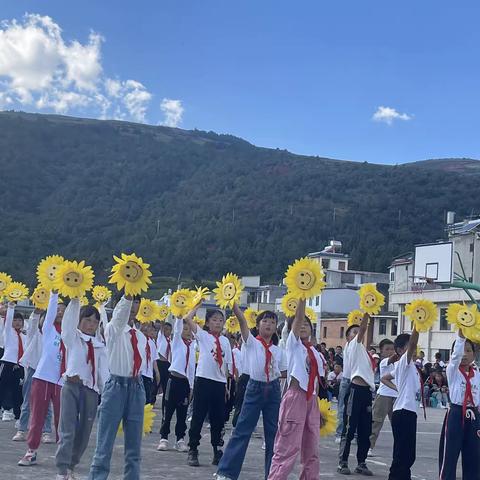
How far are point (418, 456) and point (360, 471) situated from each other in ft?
9.71

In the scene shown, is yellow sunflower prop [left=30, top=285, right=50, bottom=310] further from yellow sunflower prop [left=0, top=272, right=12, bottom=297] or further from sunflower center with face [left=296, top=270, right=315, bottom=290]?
sunflower center with face [left=296, top=270, right=315, bottom=290]

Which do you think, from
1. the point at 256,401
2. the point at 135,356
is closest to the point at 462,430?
the point at 256,401

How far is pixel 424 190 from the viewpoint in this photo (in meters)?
121

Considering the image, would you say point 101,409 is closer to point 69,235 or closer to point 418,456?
point 418,456

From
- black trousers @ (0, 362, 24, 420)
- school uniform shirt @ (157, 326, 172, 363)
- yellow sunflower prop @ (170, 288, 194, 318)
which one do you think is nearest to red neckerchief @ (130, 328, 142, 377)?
yellow sunflower prop @ (170, 288, 194, 318)

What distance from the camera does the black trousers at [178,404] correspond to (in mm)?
11594

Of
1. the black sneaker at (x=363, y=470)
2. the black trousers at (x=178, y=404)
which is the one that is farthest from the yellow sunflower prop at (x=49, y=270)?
the black sneaker at (x=363, y=470)

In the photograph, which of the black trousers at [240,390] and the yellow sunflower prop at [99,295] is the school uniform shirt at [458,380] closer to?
the black trousers at [240,390]

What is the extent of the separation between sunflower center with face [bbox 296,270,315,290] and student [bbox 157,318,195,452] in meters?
3.94

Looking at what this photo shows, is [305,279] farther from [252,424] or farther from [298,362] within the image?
[252,424]

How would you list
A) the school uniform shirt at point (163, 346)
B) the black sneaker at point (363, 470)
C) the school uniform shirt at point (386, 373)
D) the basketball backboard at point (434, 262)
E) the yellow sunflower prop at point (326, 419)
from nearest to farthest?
the yellow sunflower prop at point (326, 419) → the black sneaker at point (363, 470) → the school uniform shirt at point (386, 373) → the school uniform shirt at point (163, 346) → the basketball backboard at point (434, 262)

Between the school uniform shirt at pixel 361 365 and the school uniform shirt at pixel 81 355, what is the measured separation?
3.95 m

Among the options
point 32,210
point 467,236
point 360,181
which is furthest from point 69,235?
point 467,236

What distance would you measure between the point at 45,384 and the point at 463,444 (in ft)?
16.2
